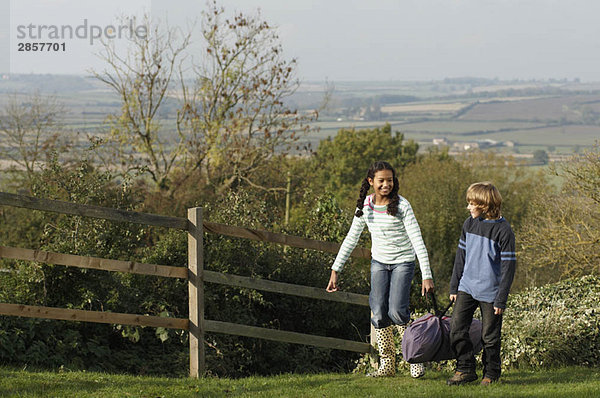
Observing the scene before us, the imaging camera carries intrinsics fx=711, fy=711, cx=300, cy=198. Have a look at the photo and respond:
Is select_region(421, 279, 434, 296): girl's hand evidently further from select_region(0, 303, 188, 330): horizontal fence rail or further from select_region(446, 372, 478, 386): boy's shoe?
select_region(0, 303, 188, 330): horizontal fence rail

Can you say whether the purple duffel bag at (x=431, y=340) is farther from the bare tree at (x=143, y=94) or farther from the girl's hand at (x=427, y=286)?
the bare tree at (x=143, y=94)

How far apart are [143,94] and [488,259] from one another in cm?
2318

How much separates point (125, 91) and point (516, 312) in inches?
816

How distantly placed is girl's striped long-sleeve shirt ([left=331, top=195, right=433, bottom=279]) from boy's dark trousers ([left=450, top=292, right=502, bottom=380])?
0.38 m

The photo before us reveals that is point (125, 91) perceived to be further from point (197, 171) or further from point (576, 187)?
point (576, 187)

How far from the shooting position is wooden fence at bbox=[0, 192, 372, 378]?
17.7 ft

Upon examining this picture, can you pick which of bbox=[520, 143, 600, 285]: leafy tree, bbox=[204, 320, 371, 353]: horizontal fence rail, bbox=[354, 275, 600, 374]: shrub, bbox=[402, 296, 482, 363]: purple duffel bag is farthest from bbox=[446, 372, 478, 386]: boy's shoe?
bbox=[520, 143, 600, 285]: leafy tree

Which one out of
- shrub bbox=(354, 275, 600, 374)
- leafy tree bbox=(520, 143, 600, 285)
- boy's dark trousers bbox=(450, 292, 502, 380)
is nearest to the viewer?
boy's dark trousers bbox=(450, 292, 502, 380)

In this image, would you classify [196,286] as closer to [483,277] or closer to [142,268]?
[142,268]

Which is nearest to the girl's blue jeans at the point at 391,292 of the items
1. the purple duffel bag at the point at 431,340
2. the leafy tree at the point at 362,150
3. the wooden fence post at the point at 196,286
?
the purple duffel bag at the point at 431,340

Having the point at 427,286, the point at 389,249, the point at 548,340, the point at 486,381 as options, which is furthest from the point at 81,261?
the point at 548,340

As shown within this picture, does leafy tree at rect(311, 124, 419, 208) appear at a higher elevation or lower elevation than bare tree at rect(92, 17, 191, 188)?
lower

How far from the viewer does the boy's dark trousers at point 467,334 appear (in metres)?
5.61

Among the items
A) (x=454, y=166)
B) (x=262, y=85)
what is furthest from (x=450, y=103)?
(x=262, y=85)
